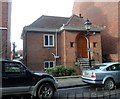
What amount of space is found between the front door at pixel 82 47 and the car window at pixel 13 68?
46.6 feet

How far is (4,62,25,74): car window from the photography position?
323 inches

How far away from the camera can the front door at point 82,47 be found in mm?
22266

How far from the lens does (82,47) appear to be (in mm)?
22562

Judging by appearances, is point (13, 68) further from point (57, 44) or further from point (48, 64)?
point (57, 44)

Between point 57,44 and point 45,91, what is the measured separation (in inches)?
532

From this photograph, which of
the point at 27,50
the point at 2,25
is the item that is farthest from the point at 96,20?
the point at 2,25

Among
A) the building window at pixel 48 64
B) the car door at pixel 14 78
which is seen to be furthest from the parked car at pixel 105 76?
the building window at pixel 48 64

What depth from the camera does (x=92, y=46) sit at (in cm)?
2183

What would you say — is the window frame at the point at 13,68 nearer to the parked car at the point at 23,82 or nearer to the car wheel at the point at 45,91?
the parked car at the point at 23,82

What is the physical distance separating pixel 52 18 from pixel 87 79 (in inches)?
550

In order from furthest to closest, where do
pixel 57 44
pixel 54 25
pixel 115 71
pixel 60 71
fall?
pixel 54 25
pixel 57 44
pixel 60 71
pixel 115 71

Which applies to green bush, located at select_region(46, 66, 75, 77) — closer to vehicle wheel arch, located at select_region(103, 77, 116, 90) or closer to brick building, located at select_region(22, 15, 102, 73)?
brick building, located at select_region(22, 15, 102, 73)

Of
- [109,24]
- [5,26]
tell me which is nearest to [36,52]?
[5,26]

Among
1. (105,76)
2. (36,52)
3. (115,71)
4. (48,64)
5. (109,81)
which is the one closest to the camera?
(105,76)
